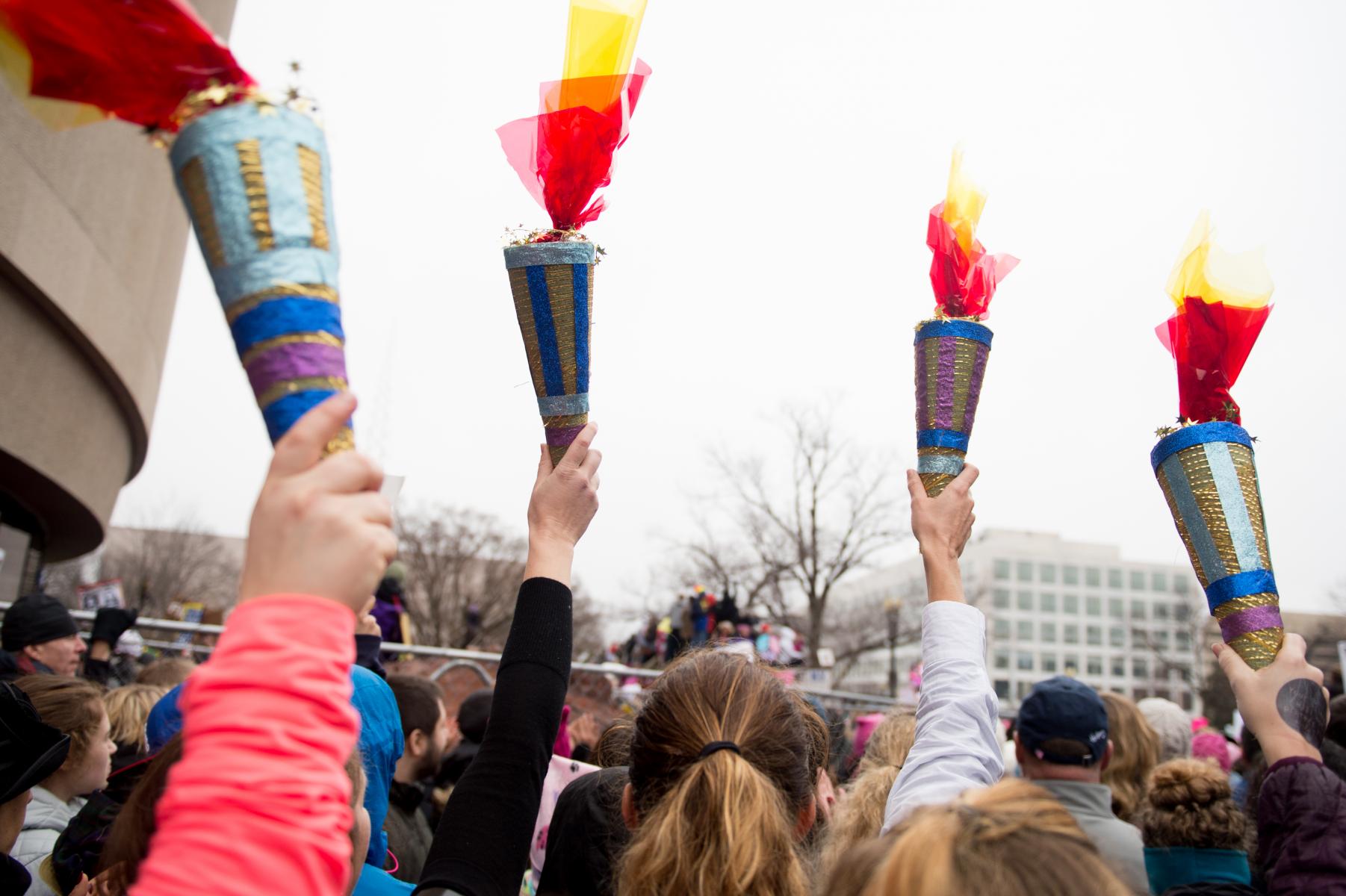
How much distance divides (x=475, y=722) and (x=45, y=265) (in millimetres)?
5448

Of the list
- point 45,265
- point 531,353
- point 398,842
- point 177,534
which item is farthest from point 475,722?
point 177,534

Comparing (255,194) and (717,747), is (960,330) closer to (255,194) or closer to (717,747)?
(717,747)

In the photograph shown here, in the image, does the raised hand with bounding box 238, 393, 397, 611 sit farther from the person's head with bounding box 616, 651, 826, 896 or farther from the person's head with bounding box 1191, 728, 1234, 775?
the person's head with bounding box 1191, 728, 1234, 775

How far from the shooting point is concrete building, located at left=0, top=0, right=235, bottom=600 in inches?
290

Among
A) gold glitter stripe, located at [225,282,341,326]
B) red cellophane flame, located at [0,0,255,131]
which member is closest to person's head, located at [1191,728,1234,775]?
gold glitter stripe, located at [225,282,341,326]

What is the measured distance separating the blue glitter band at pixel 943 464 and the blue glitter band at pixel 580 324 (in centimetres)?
84

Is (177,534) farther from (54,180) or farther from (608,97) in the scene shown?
(608,97)

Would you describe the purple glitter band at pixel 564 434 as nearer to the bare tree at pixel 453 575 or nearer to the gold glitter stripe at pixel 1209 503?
the gold glitter stripe at pixel 1209 503

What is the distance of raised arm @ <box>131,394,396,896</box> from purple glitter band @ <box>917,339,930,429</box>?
1.52 meters

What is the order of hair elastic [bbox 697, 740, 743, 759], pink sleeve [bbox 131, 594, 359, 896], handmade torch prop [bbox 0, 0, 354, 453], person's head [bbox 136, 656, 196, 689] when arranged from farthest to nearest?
person's head [bbox 136, 656, 196, 689] < hair elastic [bbox 697, 740, 743, 759] < handmade torch prop [bbox 0, 0, 354, 453] < pink sleeve [bbox 131, 594, 359, 896]

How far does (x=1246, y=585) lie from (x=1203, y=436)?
0.36m

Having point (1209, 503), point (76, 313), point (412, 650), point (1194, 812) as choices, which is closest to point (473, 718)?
point (412, 650)

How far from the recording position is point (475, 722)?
504cm

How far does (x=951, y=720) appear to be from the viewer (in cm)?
196
